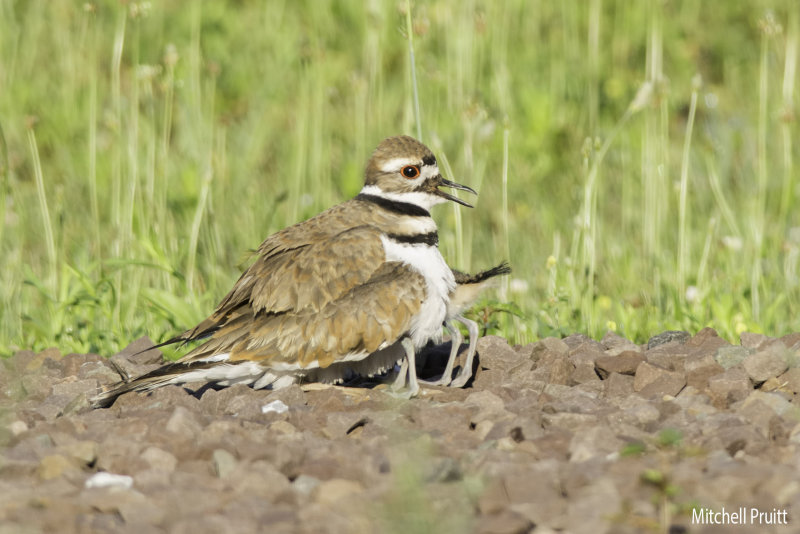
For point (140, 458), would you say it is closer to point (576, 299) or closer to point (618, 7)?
point (576, 299)

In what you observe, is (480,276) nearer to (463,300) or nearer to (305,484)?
(463,300)

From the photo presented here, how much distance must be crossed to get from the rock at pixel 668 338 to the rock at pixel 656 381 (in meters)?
0.60

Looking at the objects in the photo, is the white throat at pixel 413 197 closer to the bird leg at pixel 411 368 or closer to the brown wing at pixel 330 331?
the brown wing at pixel 330 331

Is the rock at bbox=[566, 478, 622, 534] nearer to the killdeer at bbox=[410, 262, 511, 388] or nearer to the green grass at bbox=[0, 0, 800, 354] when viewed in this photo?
the killdeer at bbox=[410, 262, 511, 388]

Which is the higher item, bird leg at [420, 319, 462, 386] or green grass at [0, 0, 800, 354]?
green grass at [0, 0, 800, 354]

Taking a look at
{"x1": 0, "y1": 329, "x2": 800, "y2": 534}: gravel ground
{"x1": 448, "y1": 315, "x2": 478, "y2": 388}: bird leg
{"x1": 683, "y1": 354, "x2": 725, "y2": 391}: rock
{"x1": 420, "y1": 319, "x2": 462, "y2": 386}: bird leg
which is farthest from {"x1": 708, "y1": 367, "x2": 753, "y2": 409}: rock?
{"x1": 420, "y1": 319, "x2": 462, "y2": 386}: bird leg

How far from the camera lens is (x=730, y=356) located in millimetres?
4711

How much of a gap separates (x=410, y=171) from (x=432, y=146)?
9.92 ft

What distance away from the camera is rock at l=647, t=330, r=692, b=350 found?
5156 millimetres

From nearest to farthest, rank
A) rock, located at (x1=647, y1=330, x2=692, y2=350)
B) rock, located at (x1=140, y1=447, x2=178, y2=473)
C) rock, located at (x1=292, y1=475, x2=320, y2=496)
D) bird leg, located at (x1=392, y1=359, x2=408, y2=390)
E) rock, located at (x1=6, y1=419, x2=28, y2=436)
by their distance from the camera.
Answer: rock, located at (x1=292, y1=475, x2=320, y2=496), rock, located at (x1=140, y1=447, x2=178, y2=473), rock, located at (x1=6, y1=419, x2=28, y2=436), bird leg, located at (x1=392, y1=359, x2=408, y2=390), rock, located at (x1=647, y1=330, x2=692, y2=350)

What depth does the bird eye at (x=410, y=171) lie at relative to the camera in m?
5.20

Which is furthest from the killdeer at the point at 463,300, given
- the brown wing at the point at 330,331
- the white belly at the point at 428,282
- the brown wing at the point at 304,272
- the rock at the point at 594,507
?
the rock at the point at 594,507

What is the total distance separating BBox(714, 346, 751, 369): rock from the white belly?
1.20 meters

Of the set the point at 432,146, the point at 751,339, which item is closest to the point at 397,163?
the point at 751,339
